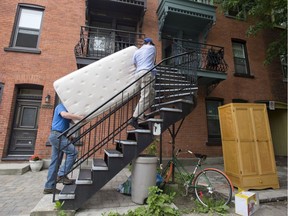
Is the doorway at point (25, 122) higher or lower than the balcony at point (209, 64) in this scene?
lower

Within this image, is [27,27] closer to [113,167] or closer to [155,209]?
[113,167]

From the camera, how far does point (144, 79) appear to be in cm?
444

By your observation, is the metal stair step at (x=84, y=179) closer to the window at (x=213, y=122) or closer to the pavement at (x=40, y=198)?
the pavement at (x=40, y=198)

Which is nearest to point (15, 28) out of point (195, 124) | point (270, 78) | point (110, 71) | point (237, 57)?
point (110, 71)

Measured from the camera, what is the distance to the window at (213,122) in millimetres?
8641

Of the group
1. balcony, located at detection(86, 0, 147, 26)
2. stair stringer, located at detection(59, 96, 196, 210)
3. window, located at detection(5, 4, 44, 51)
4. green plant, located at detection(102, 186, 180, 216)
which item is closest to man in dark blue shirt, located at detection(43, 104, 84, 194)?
stair stringer, located at detection(59, 96, 196, 210)

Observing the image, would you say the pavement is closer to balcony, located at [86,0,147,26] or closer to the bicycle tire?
the bicycle tire

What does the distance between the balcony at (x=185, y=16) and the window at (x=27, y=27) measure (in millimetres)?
5465

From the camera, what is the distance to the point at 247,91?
30.9 feet

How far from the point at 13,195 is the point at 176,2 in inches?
345

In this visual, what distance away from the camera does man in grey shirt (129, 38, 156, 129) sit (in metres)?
4.43

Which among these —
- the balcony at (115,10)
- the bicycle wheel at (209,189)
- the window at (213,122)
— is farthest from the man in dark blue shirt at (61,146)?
the window at (213,122)

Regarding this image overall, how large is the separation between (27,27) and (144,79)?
6681mm

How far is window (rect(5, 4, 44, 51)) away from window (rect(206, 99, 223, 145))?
8.32 metres
